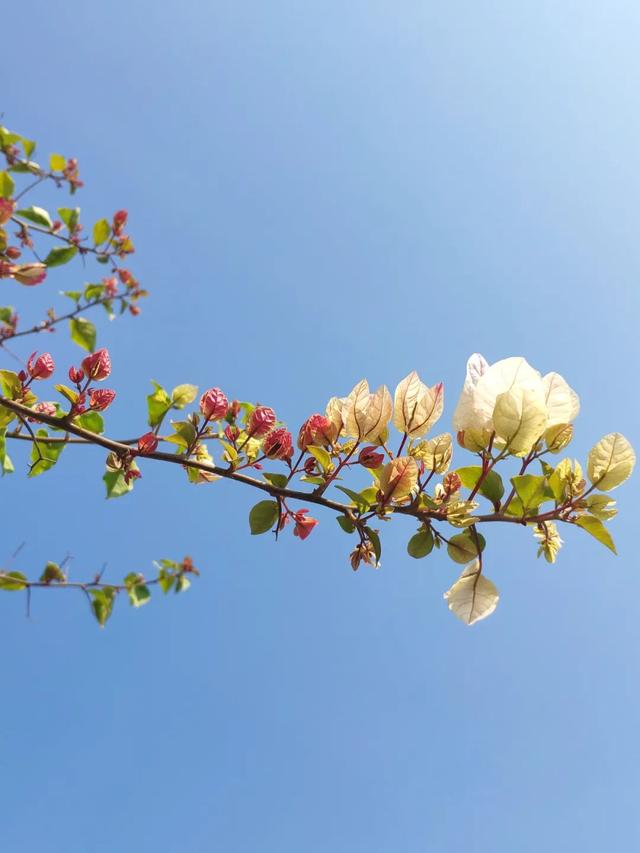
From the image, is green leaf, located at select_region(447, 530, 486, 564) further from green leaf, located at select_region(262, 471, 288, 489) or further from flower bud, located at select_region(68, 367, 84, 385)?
flower bud, located at select_region(68, 367, 84, 385)

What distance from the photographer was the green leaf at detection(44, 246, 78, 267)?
3.11 ft

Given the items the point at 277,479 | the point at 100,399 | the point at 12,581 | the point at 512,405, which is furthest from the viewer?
the point at 100,399

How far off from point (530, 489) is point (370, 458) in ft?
0.78

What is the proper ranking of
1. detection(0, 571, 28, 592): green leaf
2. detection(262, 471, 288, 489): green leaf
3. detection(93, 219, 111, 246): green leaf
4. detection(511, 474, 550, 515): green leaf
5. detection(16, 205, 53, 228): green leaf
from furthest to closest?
detection(93, 219, 111, 246): green leaf < detection(16, 205, 53, 228): green leaf < detection(262, 471, 288, 489): green leaf < detection(511, 474, 550, 515): green leaf < detection(0, 571, 28, 592): green leaf

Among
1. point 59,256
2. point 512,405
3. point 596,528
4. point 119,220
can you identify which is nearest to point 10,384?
point 59,256

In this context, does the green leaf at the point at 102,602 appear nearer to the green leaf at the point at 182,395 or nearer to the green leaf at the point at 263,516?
the green leaf at the point at 263,516

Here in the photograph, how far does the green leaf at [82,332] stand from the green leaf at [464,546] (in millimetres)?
769

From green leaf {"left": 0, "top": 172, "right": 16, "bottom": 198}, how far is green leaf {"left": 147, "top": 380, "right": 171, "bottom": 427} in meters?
0.35

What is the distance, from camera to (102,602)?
0.69m

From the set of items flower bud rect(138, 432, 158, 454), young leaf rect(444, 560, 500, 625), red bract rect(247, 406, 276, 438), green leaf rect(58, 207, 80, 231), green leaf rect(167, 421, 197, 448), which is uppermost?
green leaf rect(58, 207, 80, 231)

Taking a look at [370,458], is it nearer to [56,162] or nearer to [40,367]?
[40,367]

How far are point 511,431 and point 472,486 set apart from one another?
10 cm

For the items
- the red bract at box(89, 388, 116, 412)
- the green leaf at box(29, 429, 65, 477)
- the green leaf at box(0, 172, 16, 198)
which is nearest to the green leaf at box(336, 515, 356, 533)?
the red bract at box(89, 388, 116, 412)

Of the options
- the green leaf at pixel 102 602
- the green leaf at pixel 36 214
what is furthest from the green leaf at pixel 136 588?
the green leaf at pixel 36 214
